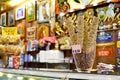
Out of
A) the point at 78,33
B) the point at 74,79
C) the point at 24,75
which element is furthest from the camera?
the point at 24,75

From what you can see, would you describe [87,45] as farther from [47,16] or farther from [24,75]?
[47,16]

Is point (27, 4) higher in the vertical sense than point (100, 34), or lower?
higher

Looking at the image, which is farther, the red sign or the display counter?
the red sign

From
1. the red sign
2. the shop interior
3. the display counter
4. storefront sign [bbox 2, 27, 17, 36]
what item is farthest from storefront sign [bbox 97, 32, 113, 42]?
the display counter

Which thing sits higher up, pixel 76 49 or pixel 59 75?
pixel 76 49

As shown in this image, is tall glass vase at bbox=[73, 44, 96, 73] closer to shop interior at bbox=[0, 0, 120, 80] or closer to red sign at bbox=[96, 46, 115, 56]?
shop interior at bbox=[0, 0, 120, 80]

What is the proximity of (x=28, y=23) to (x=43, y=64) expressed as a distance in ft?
5.19

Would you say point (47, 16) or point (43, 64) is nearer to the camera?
point (43, 64)

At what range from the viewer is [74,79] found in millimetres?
1556

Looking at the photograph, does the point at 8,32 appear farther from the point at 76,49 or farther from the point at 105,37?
the point at 76,49

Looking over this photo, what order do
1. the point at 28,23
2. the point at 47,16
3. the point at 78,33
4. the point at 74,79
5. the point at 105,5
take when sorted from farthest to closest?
the point at 28,23, the point at 47,16, the point at 105,5, the point at 78,33, the point at 74,79

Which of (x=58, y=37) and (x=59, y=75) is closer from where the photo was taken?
(x=59, y=75)

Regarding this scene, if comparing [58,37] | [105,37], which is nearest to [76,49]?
[105,37]

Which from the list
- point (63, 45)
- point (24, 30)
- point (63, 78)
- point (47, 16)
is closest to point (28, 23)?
point (24, 30)
